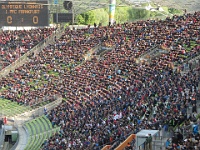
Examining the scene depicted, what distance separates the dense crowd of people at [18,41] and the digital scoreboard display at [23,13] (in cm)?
174

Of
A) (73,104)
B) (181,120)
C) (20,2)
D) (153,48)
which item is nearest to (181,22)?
(153,48)

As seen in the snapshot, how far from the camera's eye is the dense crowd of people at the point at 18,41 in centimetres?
5375

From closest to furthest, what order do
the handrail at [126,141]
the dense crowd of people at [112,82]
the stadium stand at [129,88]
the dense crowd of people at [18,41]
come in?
1. the handrail at [126,141]
2. the stadium stand at [129,88]
3. the dense crowd of people at [112,82]
4. the dense crowd of people at [18,41]

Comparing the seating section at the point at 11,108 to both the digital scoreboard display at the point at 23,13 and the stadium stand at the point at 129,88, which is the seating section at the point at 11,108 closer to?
the stadium stand at the point at 129,88

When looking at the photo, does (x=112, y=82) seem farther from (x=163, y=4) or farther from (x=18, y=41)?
(x=163, y=4)

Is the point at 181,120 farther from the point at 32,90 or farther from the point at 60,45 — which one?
the point at 60,45

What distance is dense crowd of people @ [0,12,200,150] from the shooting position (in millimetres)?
28109

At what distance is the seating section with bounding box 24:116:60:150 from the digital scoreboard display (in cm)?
1618

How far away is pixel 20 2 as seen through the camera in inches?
2135

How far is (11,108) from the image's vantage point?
140ft

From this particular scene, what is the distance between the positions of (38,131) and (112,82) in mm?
5592

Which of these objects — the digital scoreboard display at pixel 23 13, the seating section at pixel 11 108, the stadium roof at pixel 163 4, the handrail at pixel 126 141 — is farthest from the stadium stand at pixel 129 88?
the stadium roof at pixel 163 4

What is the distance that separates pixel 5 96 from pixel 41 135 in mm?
10688

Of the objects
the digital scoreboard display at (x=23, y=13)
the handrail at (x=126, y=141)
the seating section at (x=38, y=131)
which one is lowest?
the seating section at (x=38, y=131)
